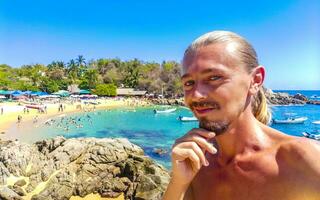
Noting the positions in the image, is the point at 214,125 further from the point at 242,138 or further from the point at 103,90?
the point at 103,90

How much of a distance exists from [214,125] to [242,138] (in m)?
0.36

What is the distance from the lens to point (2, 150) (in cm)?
1359

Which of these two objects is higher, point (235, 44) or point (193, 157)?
point (235, 44)

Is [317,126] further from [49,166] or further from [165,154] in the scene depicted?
[49,166]

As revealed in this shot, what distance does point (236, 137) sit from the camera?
5.81 ft

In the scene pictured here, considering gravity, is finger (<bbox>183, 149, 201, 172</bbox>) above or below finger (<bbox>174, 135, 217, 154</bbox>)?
below

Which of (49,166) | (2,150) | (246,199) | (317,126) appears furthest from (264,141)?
(317,126)

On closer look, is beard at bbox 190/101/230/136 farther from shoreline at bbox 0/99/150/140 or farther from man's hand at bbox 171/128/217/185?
shoreline at bbox 0/99/150/140

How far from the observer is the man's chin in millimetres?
1509

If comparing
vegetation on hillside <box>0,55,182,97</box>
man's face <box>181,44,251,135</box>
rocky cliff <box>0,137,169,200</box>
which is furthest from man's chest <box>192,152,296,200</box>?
vegetation on hillside <box>0,55,182,97</box>

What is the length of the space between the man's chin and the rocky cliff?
28.9ft

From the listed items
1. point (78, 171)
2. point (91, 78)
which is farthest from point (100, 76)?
point (78, 171)

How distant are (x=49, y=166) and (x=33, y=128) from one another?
78.9ft

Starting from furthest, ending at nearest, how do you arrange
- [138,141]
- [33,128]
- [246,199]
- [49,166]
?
[33,128], [138,141], [49,166], [246,199]
